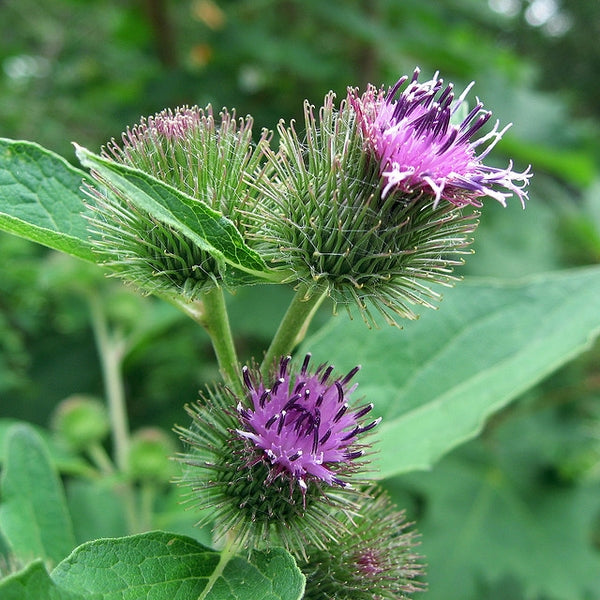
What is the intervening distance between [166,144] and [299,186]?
0.31 metres

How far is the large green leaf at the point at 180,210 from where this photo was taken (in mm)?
1232

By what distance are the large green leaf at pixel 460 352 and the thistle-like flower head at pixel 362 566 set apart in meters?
0.29

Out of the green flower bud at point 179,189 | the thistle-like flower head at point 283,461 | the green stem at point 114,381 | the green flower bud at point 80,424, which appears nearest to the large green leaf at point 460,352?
the thistle-like flower head at point 283,461

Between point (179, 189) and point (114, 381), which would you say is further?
point (114, 381)

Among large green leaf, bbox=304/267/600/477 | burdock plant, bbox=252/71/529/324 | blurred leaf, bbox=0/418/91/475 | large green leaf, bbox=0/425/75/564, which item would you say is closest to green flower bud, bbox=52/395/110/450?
blurred leaf, bbox=0/418/91/475

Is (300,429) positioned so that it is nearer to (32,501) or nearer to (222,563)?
(222,563)

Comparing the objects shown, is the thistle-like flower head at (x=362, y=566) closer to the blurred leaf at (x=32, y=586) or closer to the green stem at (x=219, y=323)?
the green stem at (x=219, y=323)

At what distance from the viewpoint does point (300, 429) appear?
1459 mm

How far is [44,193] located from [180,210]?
19.3 inches

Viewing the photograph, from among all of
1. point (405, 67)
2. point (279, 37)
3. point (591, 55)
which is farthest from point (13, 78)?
point (591, 55)

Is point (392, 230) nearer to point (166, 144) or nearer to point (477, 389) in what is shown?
point (166, 144)

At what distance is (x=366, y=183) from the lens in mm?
1427

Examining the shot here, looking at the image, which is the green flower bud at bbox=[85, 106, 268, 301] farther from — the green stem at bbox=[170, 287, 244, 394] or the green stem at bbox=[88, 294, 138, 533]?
the green stem at bbox=[88, 294, 138, 533]

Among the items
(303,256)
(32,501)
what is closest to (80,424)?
(32,501)
